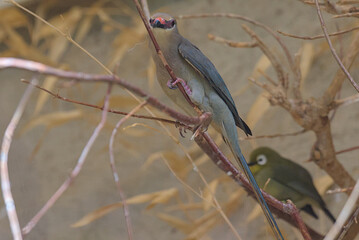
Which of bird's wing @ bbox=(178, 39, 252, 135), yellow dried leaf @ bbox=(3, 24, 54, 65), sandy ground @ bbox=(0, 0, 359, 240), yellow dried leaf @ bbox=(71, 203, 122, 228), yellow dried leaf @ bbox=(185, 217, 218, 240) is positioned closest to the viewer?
bird's wing @ bbox=(178, 39, 252, 135)

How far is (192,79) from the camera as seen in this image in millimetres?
941

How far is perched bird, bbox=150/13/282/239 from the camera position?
93 centimetres

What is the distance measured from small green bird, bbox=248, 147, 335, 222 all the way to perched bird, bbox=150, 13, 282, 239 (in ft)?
1.30

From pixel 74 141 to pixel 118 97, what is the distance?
43 cm

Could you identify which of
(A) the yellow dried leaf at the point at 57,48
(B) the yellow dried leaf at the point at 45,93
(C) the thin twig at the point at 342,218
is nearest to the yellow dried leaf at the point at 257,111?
(B) the yellow dried leaf at the point at 45,93

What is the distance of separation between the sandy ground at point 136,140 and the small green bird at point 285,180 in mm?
273

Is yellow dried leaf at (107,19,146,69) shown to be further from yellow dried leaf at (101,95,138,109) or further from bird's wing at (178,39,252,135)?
bird's wing at (178,39,252,135)

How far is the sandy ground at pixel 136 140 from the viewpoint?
170 cm

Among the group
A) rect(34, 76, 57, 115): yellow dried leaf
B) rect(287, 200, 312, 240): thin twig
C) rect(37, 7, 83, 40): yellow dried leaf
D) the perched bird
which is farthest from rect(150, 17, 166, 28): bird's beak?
rect(37, 7, 83, 40): yellow dried leaf

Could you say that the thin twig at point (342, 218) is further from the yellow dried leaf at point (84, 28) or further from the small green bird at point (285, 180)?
the yellow dried leaf at point (84, 28)

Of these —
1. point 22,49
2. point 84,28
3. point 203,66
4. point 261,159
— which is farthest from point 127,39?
point 203,66

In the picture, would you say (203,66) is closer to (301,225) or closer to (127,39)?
(301,225)

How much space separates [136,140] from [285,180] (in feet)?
2.19

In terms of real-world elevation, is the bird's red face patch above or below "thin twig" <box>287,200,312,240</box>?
above
